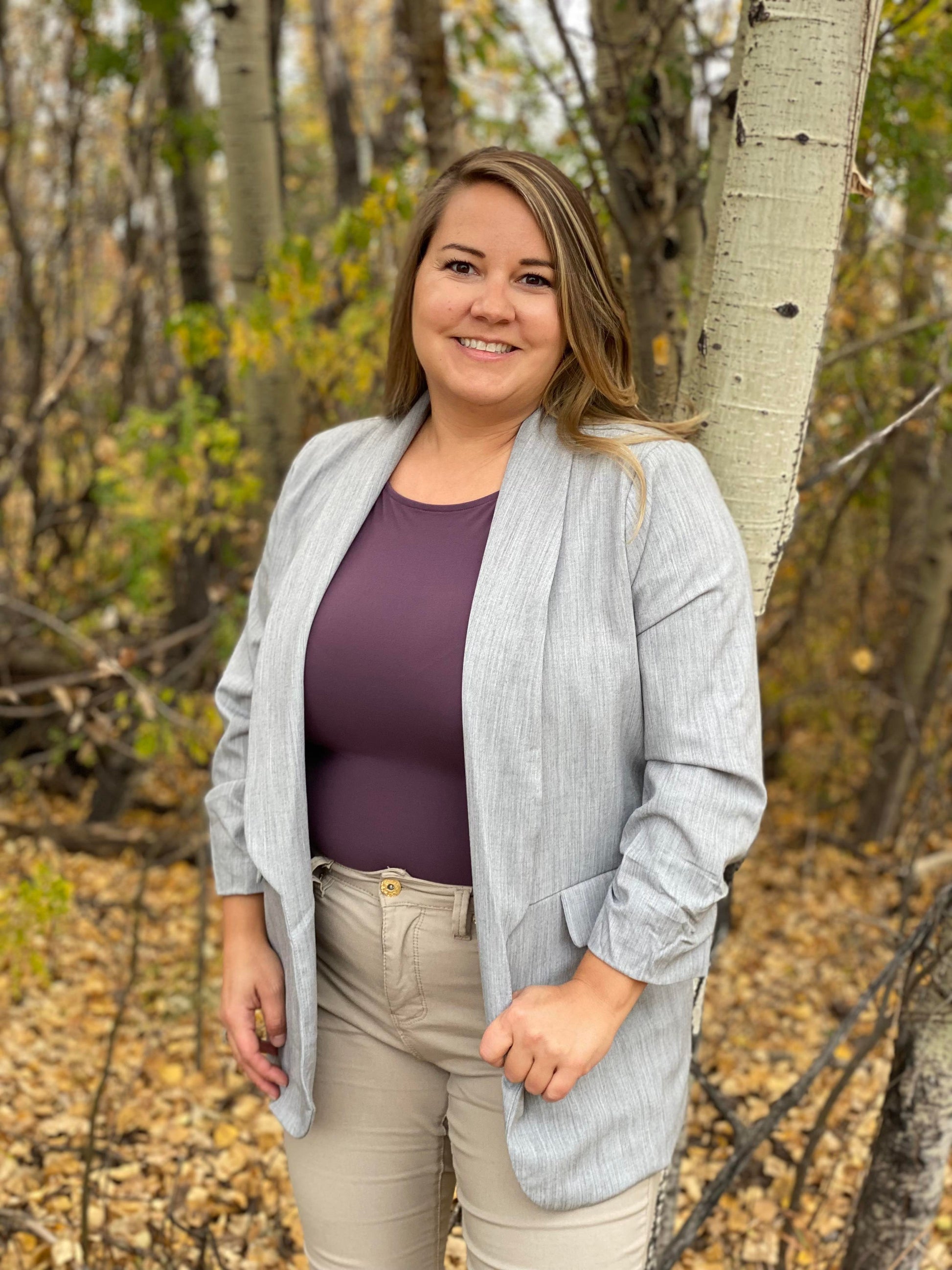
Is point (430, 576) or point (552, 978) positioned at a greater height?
point (430, 576)

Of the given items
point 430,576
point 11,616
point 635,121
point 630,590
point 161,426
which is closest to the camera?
point 630,590

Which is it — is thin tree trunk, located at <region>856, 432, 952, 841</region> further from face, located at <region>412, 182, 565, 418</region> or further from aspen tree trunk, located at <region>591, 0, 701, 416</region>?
face, located at <region>412, 182, 565, 418</region>

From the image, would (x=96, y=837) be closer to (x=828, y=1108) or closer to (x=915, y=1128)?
(x=828, y=1108)

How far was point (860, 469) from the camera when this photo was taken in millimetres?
4387

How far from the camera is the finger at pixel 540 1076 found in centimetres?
140

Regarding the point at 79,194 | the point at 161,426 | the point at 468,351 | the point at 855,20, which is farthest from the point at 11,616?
the point at 855,20

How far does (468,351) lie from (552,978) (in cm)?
91

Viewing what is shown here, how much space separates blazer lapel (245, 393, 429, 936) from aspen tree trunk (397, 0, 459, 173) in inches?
106

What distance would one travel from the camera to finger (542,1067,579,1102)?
1390 mm

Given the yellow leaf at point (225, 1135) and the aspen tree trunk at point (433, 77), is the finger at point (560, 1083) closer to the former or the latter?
the yellow leaf at point (225, 1135)

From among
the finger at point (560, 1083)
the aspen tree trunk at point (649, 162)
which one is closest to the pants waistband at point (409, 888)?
the finger at point (560, 1083)

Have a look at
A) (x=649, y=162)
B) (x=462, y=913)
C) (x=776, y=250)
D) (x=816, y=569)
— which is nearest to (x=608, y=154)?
(x=649, y=162)

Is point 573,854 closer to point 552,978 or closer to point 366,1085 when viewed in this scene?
point 552,978

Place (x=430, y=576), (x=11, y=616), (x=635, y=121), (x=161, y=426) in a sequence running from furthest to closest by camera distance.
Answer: (x=11, y=616) → (x=161, y=426) → (x=635, y=121) → (x=430, y=576)
